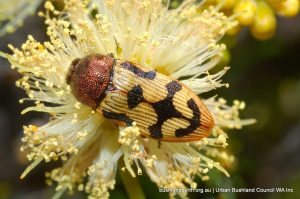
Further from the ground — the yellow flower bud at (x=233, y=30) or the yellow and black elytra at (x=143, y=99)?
the yellow flower bud at (x=233, y=30)

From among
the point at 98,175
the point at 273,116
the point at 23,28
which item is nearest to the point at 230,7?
the point at 98,175

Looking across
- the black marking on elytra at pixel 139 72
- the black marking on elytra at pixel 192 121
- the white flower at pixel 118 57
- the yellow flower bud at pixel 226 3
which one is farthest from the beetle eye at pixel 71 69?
the yellow flower bud at pixel 226 3

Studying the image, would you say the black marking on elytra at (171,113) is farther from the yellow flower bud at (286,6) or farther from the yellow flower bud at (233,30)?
the yellow flower bud at (286,6)

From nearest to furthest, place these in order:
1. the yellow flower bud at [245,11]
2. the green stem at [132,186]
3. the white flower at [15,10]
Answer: the green stem at [132,186] < the yellow flower bud at [245,11] < the white flower at [15,10]

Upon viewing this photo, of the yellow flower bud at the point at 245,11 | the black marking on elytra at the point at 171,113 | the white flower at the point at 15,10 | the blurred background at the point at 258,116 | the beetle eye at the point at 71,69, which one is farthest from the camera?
the blurred background at the point at 258,116

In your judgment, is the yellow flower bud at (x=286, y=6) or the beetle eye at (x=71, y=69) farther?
the yellow flower bud at (x=286, y=6)

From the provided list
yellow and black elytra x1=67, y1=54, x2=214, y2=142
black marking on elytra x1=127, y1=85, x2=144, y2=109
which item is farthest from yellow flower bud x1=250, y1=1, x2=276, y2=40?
black marking on elytra x1=127, y1=85, x2=144, y2=109

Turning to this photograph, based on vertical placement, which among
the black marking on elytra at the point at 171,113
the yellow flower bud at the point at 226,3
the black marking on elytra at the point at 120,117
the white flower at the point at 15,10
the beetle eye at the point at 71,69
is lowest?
the black marking on elytra at the point at 120,117
